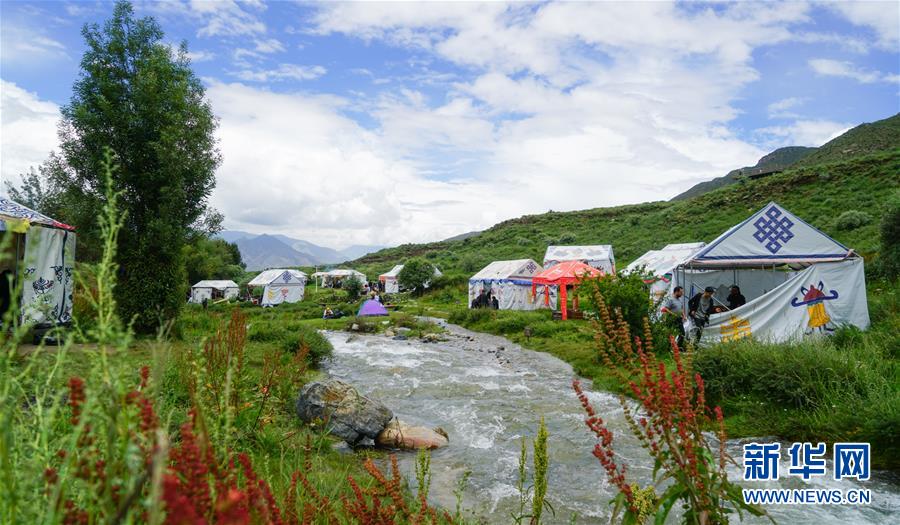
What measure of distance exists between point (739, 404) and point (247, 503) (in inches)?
332

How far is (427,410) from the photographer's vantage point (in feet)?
33.1

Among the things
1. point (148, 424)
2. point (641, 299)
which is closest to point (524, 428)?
point (641, 299)

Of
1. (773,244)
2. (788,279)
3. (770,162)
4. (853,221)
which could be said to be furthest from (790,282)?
(770,162)

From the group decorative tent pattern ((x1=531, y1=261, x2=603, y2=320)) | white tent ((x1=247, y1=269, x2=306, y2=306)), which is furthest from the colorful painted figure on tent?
white tent ((x1=247, y1=269, x2=306, y2=306))

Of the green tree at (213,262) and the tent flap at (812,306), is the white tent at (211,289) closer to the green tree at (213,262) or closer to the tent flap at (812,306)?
the green tree at (213,262)

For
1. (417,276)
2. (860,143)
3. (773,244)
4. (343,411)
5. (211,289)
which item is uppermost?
(860,143)

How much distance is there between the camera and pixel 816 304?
430 inches

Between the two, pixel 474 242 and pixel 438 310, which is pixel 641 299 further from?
pixel 474 242

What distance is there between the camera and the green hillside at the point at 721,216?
102 feet

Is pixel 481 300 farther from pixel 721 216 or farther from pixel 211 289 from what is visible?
pixel 211 289

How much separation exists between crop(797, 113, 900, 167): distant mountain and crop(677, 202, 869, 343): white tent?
161 feet

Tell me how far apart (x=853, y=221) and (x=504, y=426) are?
2677 cm

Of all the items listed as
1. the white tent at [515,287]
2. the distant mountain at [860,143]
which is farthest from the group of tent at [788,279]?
the distant mountain at [860,143]

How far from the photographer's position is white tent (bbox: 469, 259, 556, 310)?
27.3m
